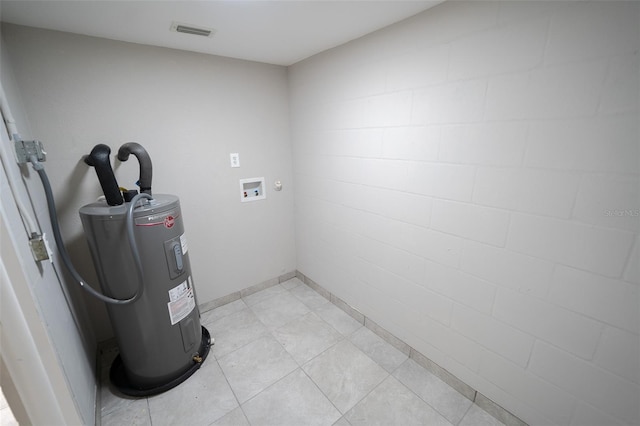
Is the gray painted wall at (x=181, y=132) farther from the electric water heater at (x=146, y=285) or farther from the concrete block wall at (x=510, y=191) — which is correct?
the concrete block wall at (x=510, y=191)

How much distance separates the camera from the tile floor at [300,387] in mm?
1555

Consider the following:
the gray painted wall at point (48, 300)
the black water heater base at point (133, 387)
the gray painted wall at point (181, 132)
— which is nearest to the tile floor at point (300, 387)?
the black water heater base at point (133, 387)

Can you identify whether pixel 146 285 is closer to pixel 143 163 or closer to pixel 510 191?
pixel 143 163

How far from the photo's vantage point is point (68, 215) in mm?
1772

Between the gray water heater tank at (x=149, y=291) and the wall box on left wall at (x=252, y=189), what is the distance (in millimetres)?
829

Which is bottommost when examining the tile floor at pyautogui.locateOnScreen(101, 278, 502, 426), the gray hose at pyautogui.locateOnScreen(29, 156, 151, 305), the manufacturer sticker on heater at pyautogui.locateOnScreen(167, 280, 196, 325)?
the tile floor at pyautogui.locateOnScreen(101, 278, 502, 426)

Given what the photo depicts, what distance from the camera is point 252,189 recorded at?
102 inches

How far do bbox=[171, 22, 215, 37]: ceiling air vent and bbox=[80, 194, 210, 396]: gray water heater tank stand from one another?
107cm

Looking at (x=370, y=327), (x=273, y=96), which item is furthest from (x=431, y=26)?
(x=370, y=327)

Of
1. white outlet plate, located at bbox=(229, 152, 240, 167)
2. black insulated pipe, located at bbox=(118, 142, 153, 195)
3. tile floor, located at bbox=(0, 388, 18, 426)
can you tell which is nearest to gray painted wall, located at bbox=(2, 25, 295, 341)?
white outlet plate, located at bbox=(229, 152, 240, 167)

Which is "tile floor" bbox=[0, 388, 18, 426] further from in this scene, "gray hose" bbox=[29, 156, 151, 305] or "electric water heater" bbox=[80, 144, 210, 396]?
"gray hose" bbox=[29, 156, 151, 305]

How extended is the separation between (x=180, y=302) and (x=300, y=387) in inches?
39.5

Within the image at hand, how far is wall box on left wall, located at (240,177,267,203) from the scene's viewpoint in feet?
8.30

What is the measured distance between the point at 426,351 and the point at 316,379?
82cm
